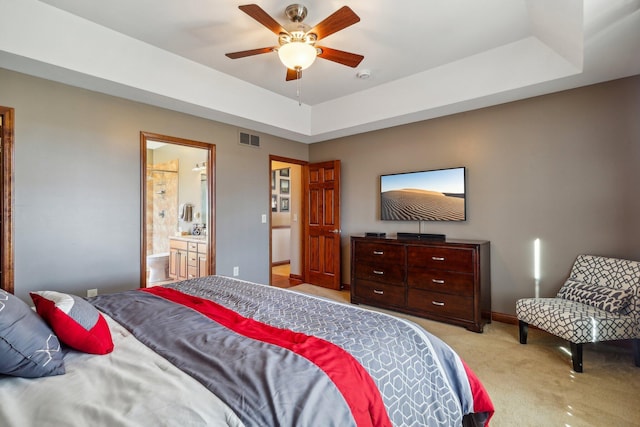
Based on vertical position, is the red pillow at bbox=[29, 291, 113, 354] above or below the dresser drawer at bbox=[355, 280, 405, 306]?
above

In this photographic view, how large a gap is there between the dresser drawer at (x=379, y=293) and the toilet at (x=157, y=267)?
349 cm

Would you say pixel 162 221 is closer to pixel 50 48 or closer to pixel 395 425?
pixel 50 48

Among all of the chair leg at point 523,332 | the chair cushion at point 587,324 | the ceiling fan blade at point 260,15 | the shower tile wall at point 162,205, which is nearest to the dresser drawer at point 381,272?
the chair leg at point 523,332

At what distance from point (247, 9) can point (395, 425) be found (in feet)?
7.59

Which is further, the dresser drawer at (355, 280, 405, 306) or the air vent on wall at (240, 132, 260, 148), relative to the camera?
the air vent on wall at (240, 132, 260, 148)

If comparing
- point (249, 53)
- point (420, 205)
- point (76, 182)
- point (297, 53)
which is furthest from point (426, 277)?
point (76, 182)

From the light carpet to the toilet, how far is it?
4.52m

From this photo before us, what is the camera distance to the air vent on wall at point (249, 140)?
4.34m

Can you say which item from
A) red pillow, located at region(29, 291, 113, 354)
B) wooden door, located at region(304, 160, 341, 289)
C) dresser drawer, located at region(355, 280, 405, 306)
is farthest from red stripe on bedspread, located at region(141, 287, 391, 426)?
wooden door, located at region(304, 160, 341, 289)

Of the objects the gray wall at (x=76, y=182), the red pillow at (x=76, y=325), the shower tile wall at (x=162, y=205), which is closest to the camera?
the red pillow at (x=76, y=325)

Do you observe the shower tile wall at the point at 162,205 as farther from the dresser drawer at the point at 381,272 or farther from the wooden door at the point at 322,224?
the dresser drawer at the point at 381,272

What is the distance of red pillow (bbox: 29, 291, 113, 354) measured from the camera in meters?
1.20

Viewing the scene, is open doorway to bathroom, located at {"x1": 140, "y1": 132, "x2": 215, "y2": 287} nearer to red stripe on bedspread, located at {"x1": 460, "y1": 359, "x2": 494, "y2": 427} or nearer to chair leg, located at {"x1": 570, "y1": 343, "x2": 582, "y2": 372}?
red stripe on bedspread, located at {"x1": 460, "y1": 359, "x2": 494, "y2": 427}

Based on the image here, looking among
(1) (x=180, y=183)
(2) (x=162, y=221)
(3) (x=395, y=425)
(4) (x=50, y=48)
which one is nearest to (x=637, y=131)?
(3) (x=395, y=425)
